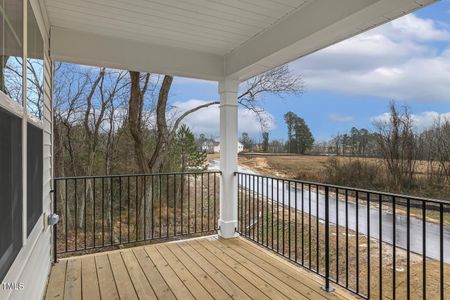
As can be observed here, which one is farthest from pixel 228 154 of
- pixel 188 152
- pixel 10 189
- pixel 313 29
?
pixel 188 152

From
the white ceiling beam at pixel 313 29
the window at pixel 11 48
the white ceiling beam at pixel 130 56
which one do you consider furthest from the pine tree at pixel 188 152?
the window at pixel 11 48

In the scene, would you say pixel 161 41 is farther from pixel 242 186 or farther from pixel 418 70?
pixel 418 70

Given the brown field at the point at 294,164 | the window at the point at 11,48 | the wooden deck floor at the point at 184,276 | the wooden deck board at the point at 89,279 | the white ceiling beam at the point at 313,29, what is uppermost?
the white ceiling beam at the point at 313,29

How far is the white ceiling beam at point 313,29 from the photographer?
5.86 ft

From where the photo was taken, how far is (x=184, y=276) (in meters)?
2.55

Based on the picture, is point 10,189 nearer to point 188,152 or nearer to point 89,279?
point 89,279

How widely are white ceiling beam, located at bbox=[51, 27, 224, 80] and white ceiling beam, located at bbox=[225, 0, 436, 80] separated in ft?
1.38

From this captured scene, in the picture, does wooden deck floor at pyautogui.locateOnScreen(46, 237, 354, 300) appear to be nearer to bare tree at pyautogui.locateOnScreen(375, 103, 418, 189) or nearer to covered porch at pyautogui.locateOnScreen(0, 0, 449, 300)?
covered porch at pyautogui.locateOnScreen(0, 0, 449, 300)

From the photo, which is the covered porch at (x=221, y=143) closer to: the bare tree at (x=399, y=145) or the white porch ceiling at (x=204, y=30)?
the white porch ceiling at (x=204, y=30)

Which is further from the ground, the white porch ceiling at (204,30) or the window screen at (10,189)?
the white porch ceiling at (204,30)

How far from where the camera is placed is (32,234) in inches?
61.1

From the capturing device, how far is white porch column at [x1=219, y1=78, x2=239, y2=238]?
362cm

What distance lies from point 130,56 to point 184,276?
93.6 inches

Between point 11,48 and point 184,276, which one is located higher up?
point 11,48
